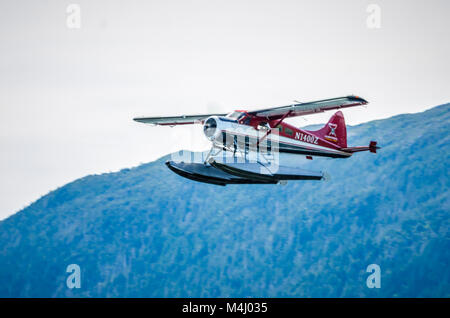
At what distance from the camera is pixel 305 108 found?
87.0 ft

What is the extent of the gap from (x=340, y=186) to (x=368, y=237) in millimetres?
22079

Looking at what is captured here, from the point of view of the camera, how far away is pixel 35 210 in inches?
7092

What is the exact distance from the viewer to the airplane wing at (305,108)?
25453mm

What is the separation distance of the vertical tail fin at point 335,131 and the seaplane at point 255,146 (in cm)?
157

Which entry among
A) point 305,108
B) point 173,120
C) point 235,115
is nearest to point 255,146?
point 235,115

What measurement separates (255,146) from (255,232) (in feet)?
431

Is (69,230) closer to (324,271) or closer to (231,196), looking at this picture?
(231,196)

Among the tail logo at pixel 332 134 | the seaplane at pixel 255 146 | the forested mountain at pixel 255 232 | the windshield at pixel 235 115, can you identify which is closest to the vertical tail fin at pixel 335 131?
the tail logo at pixel 332 134

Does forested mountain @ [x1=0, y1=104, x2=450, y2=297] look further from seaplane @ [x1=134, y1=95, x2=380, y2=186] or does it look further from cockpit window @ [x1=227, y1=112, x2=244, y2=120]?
cockpit window @ [x1=227, y1=112, x2=244, y2=120]

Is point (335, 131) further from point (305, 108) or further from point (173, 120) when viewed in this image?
point (173, 120)

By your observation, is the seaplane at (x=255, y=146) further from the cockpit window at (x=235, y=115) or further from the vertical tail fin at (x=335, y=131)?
the vertical tail fin at (x=335, y=131)

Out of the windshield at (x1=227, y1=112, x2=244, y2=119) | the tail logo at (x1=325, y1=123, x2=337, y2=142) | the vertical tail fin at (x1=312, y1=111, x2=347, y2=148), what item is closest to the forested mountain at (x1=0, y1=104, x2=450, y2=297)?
the vertical tail fin at (x1=312, y1=111, x2=347, y2=148)

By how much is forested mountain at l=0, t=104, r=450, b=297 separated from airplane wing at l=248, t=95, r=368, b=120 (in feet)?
333

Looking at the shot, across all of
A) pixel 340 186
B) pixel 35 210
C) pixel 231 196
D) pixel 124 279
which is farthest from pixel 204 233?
pixel 35 210
